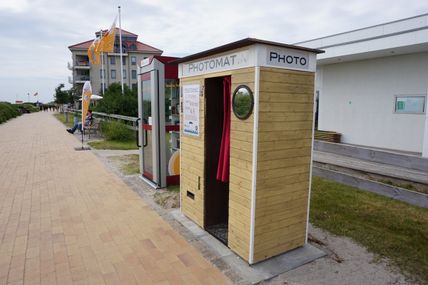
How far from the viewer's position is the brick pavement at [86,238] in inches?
120

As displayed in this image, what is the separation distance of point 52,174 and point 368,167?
671cm

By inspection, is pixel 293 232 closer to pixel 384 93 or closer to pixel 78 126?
pixel 384 93

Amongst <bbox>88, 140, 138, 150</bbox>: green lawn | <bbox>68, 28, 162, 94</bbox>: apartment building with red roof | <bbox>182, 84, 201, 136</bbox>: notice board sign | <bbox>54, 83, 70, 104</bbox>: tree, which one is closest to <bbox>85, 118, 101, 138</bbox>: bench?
<bbox>88, 140, 138, 150</bbox>: green lawn

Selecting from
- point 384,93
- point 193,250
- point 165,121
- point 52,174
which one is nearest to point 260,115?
point 193,250

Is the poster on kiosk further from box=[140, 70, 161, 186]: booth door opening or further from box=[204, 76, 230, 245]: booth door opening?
box=[204, 76, 230, 245]: booth door opening

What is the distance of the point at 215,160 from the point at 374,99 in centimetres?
1097

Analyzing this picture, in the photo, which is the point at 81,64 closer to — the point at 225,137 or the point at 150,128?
the point at 150,128

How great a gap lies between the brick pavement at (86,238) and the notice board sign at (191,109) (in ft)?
4.50

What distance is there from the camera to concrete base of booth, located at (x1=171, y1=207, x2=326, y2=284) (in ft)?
10.00

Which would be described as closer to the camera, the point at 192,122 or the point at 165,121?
the point at 192,122

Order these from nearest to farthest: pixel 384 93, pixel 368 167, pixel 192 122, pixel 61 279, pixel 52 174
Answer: pixel 61 279 < pixel 192 122 < pixel 368 167 < pixel 52 174 < pixel 384 93

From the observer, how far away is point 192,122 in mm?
4219

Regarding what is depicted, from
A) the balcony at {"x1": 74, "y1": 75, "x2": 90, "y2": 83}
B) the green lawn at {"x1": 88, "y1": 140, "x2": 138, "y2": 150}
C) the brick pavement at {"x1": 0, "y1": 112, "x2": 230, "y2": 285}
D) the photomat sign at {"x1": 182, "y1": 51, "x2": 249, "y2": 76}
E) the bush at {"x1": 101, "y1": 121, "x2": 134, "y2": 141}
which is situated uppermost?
the balcony at {"x1": 74, "y1": 75, "x2": 90, "y2": 83}

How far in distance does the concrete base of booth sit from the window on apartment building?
1009 centimetres
